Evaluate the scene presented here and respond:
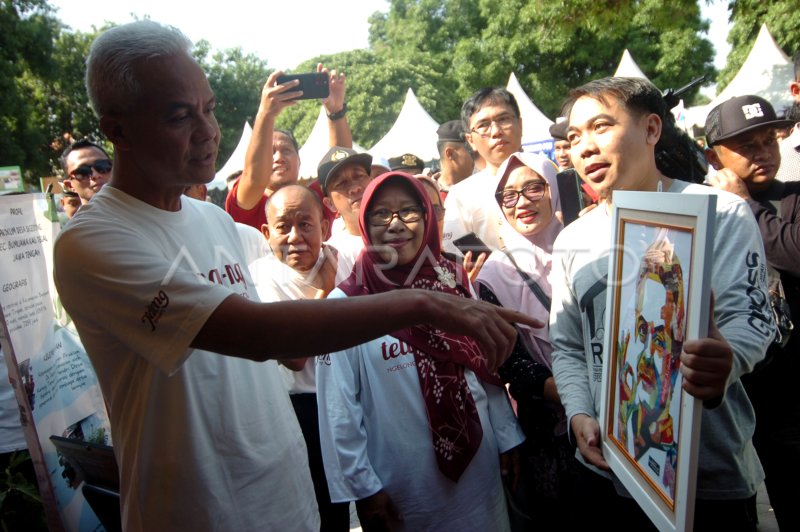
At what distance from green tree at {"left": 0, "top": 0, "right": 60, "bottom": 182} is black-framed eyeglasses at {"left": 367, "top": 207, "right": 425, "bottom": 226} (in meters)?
17.1

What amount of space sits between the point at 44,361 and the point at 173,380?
1.87 metres

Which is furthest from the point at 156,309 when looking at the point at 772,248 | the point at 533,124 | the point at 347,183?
the point at 533,124

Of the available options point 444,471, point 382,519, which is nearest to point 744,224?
point 444,471

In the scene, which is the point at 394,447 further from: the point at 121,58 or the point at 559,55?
the point at 559,55

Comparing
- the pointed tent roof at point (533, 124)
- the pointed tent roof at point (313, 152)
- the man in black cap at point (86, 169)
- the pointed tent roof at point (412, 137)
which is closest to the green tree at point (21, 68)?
the pointed tent roof at point (313, 152)

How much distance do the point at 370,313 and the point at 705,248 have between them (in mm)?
685

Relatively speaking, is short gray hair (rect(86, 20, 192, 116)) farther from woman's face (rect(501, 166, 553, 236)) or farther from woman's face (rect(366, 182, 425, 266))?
woman's face (rect(501, 166, 553, 236))

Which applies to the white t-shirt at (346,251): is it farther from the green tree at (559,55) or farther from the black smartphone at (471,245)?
the green tree at (559,55)

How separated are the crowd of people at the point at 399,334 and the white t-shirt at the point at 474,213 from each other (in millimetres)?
687

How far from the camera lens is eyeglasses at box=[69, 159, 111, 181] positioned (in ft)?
12.3

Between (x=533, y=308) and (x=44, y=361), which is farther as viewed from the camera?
(x=44, y=361)

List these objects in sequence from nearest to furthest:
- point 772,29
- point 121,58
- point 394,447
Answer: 1. point 121,58
2. point 394,447
3. point 772,29

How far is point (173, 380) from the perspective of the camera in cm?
154

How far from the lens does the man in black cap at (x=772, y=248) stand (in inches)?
99.6
